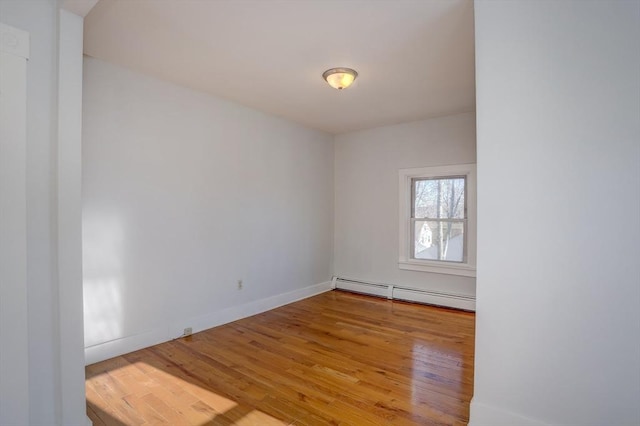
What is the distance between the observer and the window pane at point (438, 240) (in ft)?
15.5

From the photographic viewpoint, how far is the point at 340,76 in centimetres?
309

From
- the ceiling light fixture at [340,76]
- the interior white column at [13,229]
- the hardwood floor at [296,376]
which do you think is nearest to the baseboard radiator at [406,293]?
the hardwood floor at [296,376]

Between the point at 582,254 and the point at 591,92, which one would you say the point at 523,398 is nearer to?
the point at 582,254

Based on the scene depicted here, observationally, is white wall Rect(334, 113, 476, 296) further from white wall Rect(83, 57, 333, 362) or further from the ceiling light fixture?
the ceiling light fixture

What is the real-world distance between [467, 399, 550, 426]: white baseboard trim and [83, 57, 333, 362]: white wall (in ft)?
9.24

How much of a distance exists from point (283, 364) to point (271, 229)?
2.05 metres

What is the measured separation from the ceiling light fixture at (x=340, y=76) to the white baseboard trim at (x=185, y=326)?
2800 millimetres

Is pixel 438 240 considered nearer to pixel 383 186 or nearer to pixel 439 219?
pixel 439 219

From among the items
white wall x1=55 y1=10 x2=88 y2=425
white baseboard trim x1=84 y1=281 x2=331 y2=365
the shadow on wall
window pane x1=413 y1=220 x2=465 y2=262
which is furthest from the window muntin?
white wall x1=55 y1=10 x2=88 y2=425

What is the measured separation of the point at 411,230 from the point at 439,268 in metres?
0.70

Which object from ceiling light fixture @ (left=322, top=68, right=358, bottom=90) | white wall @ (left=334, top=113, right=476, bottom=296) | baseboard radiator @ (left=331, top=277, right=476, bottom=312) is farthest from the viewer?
white wall @ (left=334, top=113, right=476, bottom=296)

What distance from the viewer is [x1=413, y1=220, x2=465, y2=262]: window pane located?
4711 mm

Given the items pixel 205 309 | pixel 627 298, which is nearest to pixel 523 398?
pixel 627 298

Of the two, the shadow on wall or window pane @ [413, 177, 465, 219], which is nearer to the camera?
the shadow on wall
